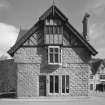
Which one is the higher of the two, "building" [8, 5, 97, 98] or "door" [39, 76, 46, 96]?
"building" [8, 5, 97, 98]

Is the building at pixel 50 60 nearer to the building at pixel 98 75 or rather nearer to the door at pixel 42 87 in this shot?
the door at pixel 42 87

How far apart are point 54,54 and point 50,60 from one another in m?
0.82

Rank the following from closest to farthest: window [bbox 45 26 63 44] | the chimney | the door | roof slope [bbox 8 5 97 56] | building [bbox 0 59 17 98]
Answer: roof slope [bbox 8 5 97 56] < window [bbox 45 26 63 44] < the door < the chimney < building [bbox 0 59 17 98]

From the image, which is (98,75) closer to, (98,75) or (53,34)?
(98,75)

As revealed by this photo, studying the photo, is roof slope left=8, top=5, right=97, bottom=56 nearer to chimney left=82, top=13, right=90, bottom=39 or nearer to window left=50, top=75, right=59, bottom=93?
window left=50, top=75, right=59, bottom=93

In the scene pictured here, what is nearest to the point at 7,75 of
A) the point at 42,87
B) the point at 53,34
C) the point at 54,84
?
the point at 42,87

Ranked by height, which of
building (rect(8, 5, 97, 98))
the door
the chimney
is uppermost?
the chimney

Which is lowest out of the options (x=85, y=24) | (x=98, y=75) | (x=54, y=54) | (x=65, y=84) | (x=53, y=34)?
(x=65, y=84)

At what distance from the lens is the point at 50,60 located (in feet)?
81.2

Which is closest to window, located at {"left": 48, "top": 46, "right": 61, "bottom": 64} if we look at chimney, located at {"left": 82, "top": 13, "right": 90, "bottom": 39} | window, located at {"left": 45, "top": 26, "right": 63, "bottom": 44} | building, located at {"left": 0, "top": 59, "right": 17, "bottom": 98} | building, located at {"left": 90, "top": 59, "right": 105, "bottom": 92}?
window, located at {"left": 45, "top": 26, "right": 63, "bottom": 44}

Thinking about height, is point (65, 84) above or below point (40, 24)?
below

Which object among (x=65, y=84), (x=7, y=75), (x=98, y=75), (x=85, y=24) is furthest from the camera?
(x=98, y=75)

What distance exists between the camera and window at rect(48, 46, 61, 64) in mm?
24609

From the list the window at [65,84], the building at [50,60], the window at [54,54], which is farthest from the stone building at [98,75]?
the window at [54,54]
